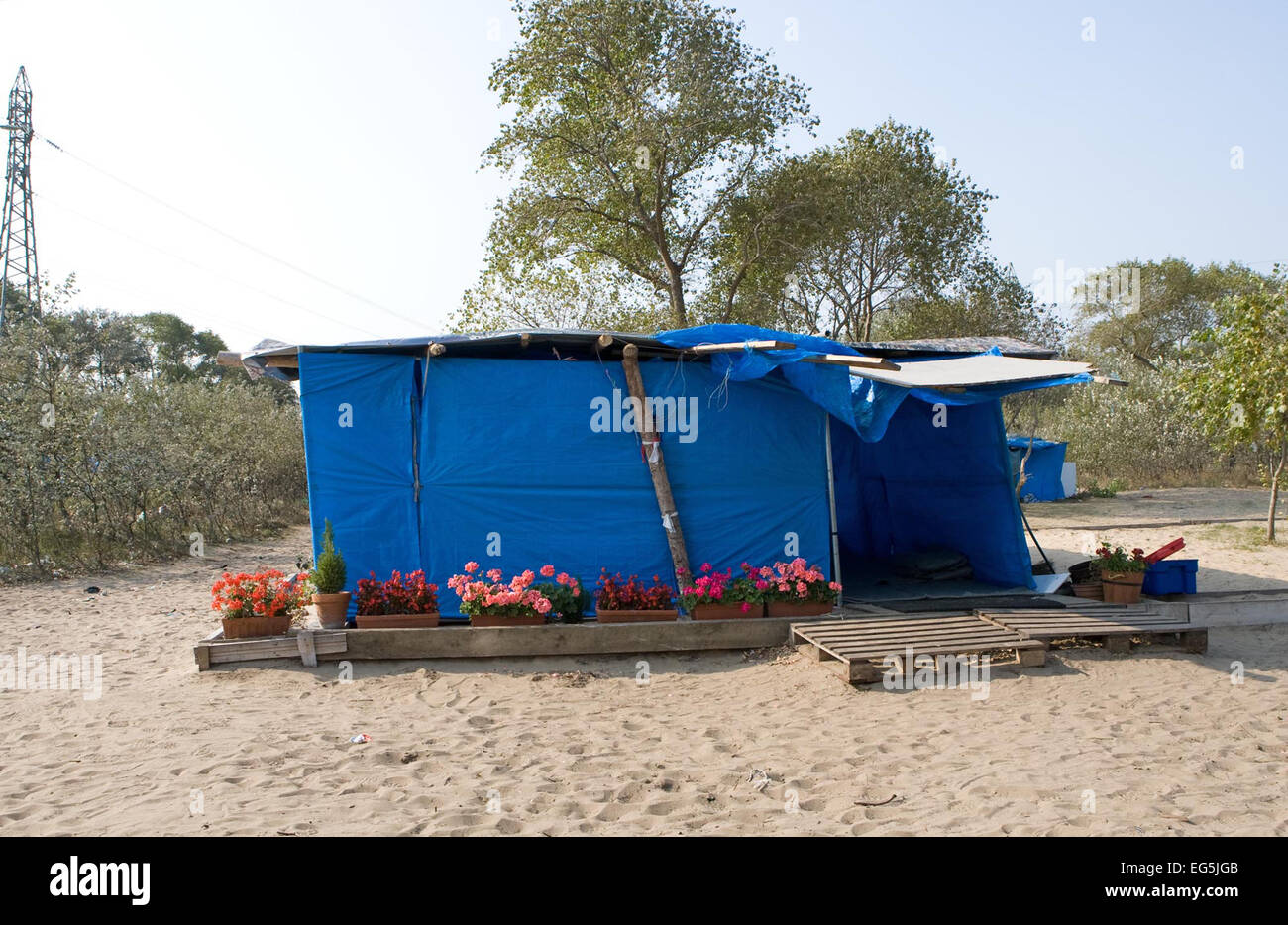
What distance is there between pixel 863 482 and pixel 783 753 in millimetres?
7607

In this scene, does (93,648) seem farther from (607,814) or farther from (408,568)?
(607,814)

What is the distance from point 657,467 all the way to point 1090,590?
427cm

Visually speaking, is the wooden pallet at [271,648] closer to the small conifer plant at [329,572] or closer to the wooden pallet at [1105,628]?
the small conifer plant at [329,572]

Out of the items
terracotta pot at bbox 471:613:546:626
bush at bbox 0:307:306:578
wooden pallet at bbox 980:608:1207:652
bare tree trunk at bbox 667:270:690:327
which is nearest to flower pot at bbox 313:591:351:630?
terracotta pot at bbox 471:613:546:626

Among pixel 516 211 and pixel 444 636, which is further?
pixel 516 211

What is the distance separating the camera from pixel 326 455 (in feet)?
26.6

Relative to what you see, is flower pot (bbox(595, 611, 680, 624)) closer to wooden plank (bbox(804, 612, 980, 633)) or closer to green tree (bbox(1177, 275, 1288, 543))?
wooden plank (bbox(804, 612, 980, 633))

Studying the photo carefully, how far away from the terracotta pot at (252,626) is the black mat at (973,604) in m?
5.30

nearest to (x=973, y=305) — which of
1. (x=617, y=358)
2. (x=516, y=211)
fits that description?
(x=516, y=211)

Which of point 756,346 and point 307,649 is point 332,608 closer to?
point 307,649

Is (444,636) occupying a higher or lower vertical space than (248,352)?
lower

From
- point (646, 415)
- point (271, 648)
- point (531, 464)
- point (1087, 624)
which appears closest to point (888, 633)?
point (1087, 624)
